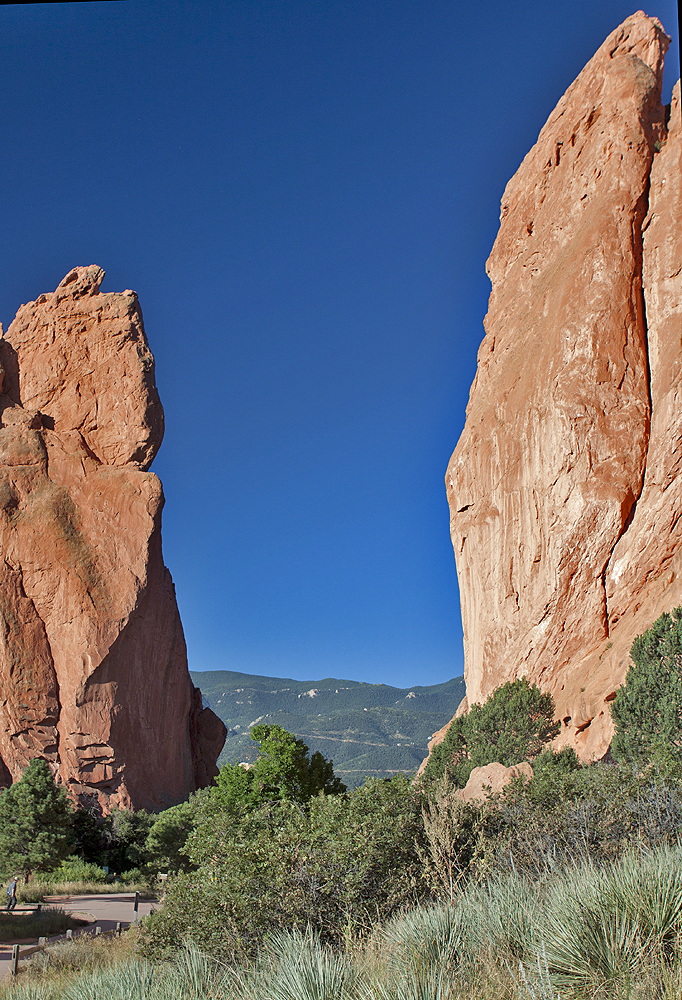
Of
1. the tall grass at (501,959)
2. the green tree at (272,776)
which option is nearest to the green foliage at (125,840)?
the green tree at (272,776)

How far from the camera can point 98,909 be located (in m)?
23.9

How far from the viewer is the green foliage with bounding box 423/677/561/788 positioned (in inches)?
1094

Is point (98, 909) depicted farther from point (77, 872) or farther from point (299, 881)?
point (299, 881)

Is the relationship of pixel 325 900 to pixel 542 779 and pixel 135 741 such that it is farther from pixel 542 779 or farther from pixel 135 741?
pixel 135 741

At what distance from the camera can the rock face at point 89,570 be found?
43.7m

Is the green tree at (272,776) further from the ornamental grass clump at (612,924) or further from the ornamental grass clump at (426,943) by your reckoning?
the ornamental grass clump at (612,924)

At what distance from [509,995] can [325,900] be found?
15.4 ft

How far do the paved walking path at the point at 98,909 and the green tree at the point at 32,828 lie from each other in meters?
2.36

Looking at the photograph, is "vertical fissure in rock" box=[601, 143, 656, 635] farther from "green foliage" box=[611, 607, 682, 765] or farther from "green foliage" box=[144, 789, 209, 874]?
"green foliage" box=[144, 789, 209, 874]

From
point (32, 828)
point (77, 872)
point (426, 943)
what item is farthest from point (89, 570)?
point (426, 943)

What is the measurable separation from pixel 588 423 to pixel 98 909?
27880 mm

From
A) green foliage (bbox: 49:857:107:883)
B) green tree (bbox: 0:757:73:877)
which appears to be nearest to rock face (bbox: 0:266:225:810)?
green foliage (bbox: 49:857:107:883)

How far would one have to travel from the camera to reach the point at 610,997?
4875 millimetres

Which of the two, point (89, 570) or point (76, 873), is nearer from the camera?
point (76, 873)
